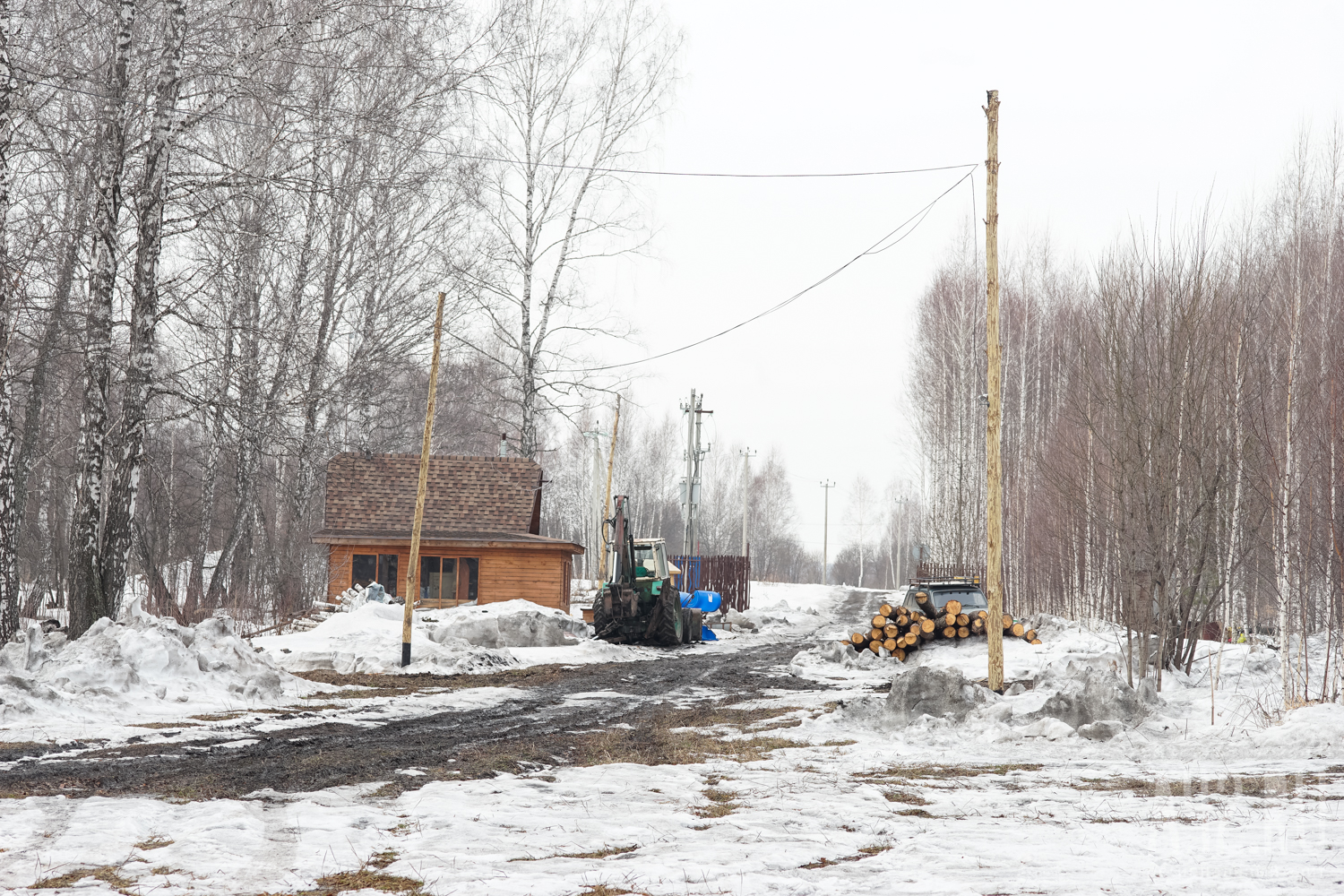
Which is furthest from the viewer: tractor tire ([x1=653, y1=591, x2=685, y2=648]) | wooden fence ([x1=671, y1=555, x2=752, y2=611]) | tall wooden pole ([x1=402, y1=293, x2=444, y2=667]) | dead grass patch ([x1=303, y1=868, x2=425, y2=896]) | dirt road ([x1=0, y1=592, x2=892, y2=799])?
wooden fence ([x1=671, y1=555, x2=752, y2=611])

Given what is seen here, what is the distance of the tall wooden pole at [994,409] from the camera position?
1234cm

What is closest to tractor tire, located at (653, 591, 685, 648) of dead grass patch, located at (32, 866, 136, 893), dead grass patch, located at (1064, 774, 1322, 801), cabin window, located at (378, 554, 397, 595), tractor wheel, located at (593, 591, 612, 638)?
tractor wheel, located at (593, 591, 612, 638)

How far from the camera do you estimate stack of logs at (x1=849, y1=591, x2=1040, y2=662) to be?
65.7ft

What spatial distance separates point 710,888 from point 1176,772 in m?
4.99

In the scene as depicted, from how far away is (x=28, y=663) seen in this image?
36.4 feet

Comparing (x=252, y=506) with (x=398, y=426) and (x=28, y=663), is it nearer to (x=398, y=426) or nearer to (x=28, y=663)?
(x=398, y=426)

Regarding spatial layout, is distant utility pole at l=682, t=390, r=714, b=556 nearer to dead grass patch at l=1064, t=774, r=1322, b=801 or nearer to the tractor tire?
the tractor tire

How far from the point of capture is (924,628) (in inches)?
787

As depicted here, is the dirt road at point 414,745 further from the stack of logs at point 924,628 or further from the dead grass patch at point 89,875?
the stack of logs at point 924,628

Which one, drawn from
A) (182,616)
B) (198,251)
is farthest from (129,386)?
(198,251)

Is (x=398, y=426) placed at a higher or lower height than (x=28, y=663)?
higher

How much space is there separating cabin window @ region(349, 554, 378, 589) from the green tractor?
791cm

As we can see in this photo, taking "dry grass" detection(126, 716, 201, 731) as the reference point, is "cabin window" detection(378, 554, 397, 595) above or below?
above

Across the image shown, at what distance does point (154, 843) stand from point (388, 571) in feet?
81.9
